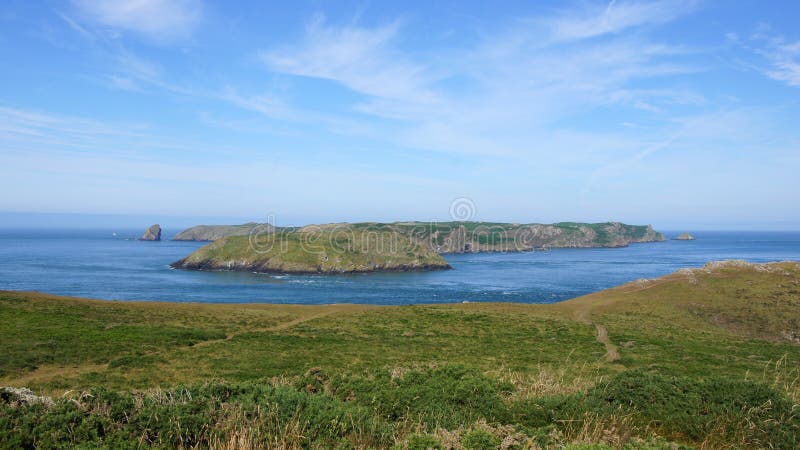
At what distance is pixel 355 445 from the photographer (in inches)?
274

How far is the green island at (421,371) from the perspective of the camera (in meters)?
7.12

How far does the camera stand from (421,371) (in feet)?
38.1

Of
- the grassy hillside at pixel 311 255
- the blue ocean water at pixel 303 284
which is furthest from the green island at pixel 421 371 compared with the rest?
A: the grassy hillside at pixel 311 255

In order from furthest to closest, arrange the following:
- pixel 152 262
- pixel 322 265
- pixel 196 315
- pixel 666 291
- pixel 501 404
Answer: pixel 152 262
pixel 322 265
pixel 666 291
pixel 196 315
pixel 501 404

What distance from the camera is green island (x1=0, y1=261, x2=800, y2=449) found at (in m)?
7.12

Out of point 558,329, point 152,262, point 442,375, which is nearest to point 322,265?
point 152,262

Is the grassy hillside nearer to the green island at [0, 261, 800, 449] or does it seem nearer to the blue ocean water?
the blue ocean water

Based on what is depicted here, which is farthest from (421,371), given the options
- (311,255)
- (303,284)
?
(311,255)

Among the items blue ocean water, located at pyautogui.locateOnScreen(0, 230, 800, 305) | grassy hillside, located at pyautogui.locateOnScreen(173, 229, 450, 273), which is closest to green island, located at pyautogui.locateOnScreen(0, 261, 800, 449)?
blue ocean water, located at pyautogui.locateOnScreen(0, 230, 800, 305)

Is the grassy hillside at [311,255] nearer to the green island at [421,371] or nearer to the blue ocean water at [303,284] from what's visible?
the blue ocean water at [303,284]

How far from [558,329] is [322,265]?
301ft

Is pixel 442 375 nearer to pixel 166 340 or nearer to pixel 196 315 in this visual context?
pixel 166 340

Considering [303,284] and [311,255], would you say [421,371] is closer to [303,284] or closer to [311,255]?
[303,284]

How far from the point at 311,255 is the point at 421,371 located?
4458 inches
